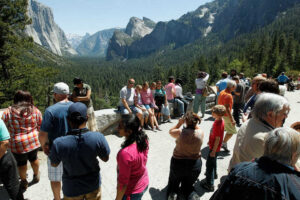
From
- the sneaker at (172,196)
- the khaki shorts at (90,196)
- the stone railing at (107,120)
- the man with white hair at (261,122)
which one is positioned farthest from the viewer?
the stone railing at (107,120)

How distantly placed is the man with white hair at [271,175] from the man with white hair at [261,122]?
0.59 metres

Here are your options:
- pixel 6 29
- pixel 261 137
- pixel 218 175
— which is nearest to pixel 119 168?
pixel 261 137

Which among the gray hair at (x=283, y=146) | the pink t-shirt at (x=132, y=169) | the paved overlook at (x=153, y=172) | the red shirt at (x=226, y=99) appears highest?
the gray hair at (x=283, y=146)

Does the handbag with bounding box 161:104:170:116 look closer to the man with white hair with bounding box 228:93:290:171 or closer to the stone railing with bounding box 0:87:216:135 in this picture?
the stone railing with bounding box 0:87:216:135

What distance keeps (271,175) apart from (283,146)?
23 cm

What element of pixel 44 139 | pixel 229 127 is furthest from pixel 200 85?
pixel 44 139

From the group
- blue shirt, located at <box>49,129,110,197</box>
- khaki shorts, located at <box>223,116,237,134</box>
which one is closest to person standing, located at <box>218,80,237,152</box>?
khaki shorts, located at <box>223,116,237,134</box>

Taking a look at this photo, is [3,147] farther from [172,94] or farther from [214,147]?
[172,94]

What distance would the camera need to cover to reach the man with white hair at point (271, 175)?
116 cm

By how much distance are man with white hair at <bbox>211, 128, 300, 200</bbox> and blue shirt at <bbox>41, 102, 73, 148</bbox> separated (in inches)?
88.3

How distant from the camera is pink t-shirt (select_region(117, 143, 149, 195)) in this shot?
1.97 m

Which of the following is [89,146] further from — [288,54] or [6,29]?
[288,54]

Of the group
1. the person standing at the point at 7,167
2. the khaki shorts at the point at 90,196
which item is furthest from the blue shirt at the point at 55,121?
the khaki shorts at the point at 90,196

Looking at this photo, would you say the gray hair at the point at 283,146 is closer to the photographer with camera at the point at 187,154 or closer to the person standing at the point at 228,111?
the photographer with camera at the point at 187,154
